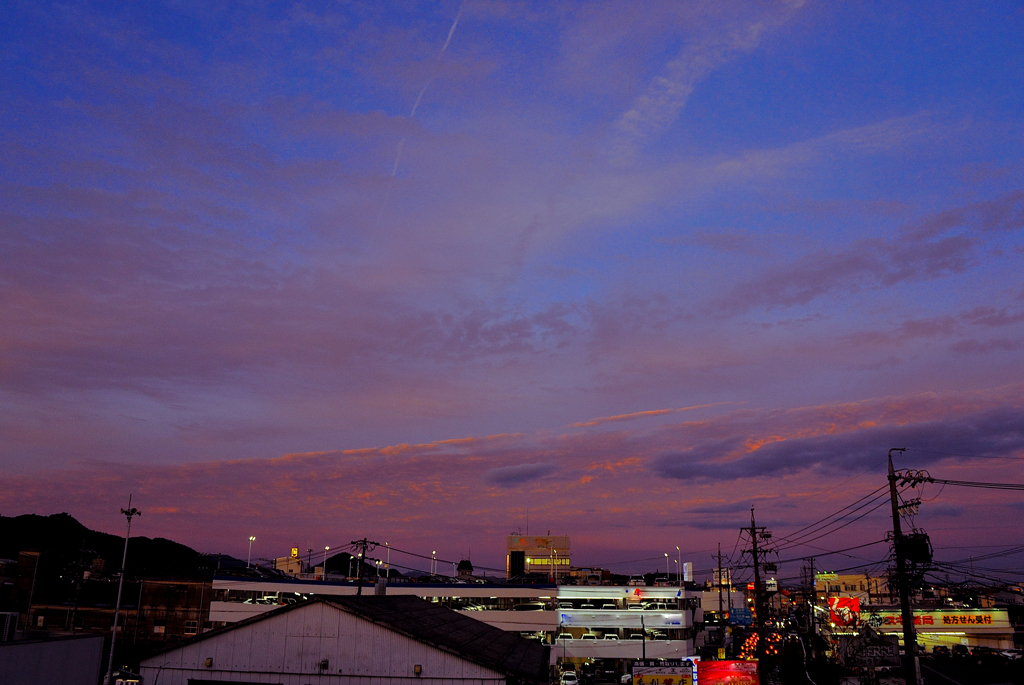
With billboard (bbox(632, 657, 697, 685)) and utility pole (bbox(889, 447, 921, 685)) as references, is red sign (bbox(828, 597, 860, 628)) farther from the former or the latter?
utility pole (bbox(889, 447, 921, 685))

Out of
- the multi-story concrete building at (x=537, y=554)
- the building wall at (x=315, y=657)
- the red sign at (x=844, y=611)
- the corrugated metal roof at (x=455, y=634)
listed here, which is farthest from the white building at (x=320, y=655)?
the multi-story concrete building at (x=537, y=554)

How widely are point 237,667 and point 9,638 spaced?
920 cm

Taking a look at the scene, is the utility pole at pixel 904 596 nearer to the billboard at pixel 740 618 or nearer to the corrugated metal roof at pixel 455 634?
the corrugated metal roof at pixel 455 634

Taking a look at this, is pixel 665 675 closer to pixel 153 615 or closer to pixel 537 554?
pixel 153 615

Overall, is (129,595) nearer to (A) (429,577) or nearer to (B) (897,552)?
(A) (429,577)

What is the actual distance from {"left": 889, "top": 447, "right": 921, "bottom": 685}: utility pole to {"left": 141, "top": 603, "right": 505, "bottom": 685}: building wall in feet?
68.2

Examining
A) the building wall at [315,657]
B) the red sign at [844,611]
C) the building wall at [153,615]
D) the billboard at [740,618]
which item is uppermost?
the building wall at [315,657]

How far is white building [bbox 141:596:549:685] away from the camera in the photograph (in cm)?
3155

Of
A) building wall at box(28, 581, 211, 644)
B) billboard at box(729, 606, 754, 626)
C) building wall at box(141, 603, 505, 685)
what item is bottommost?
billboard at box(729, 606, 754, 626)

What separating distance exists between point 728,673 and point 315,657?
2688 centimetres

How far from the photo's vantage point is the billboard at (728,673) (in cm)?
4369

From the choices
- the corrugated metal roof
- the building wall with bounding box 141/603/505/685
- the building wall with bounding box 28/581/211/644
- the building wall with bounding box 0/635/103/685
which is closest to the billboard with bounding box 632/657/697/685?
the corrugated metal roof

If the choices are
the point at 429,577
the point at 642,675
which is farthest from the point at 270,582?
the point at 642,675

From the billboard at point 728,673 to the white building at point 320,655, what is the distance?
18.2 meters
